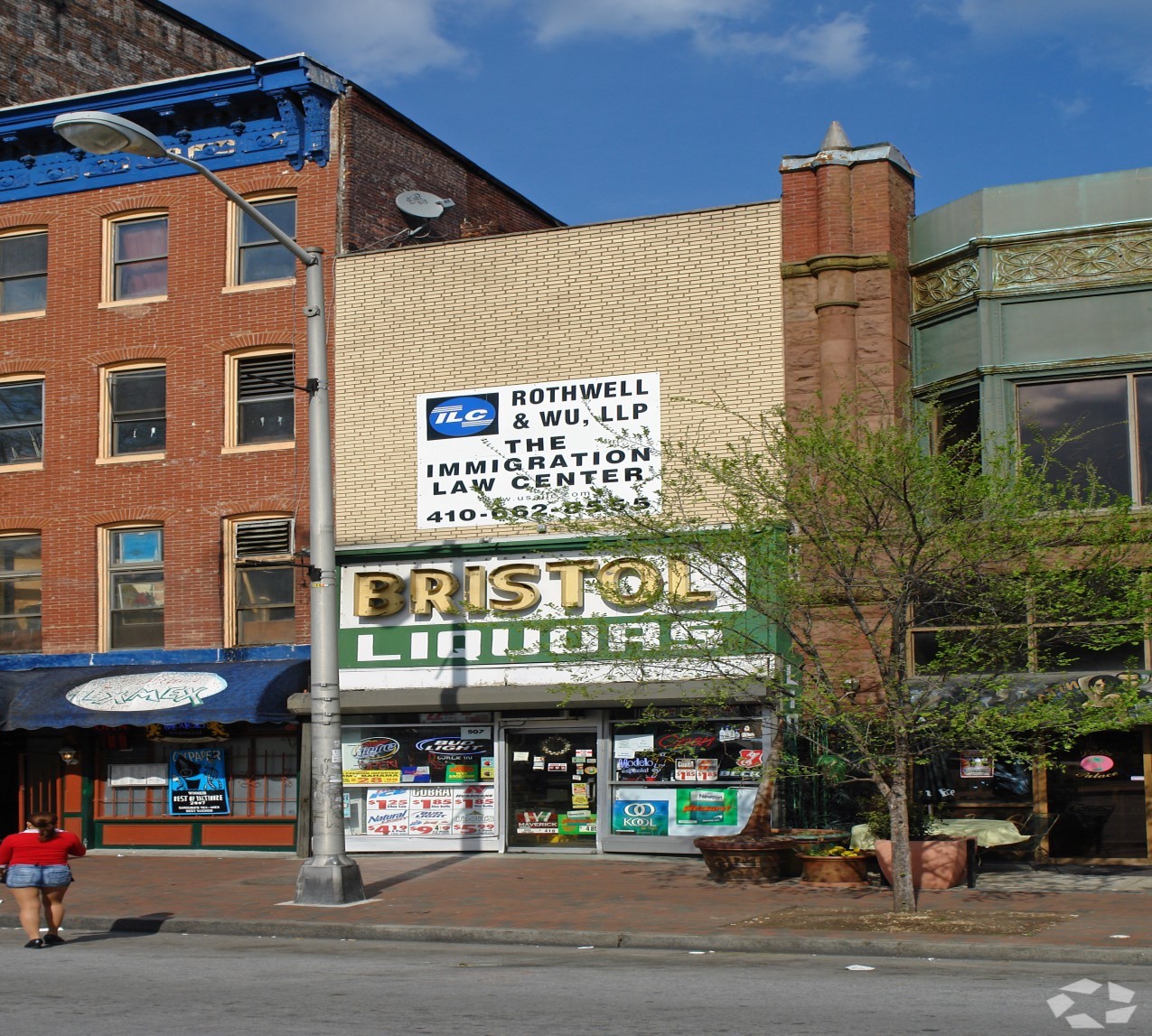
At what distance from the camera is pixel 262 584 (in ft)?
79.0

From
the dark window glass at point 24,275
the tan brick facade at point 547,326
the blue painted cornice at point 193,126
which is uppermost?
the blue painted cornice at point 193,126

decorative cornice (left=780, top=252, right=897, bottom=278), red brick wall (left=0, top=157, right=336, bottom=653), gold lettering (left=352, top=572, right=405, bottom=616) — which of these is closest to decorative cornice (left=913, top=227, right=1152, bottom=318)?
decorative cornice (left=780, top=252, right=897, bottom=278)

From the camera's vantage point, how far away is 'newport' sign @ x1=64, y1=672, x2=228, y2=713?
22578 millimetres

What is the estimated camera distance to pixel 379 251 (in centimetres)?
2394

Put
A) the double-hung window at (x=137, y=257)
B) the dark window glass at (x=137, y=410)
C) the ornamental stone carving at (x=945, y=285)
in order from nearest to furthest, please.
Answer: the ornamental stone carving at (x=945, y=285)
the dark window glass at (x=137, y=410)
the double-hung window at (x=137, y=257)

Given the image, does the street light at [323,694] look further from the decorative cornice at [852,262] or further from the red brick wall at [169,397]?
the decorative cornice at [852,262]

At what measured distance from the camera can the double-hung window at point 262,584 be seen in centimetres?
2389

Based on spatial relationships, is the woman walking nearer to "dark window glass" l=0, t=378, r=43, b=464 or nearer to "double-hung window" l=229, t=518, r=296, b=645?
"double-hung window" l=229, t=518, r=296, b=645

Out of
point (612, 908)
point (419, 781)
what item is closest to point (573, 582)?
point (419, 781)

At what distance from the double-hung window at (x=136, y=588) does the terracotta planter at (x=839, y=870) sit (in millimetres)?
11977

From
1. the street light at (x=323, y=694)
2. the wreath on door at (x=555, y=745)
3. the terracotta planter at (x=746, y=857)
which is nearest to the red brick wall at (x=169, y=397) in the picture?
the wreath on door at (x=555, y=745)

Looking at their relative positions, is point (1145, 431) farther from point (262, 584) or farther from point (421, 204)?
point (262, 584)

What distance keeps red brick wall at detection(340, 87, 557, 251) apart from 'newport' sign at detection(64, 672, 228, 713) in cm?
738

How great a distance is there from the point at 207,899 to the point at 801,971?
8.36 meters
